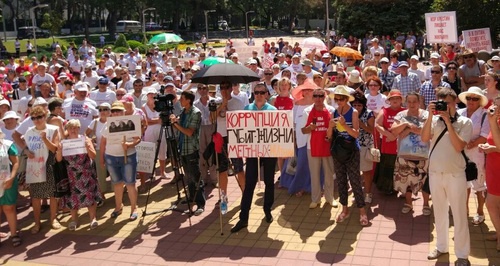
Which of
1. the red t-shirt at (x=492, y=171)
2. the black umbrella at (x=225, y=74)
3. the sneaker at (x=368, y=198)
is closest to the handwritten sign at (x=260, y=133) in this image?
the black umbrella at (x=225, y=74)

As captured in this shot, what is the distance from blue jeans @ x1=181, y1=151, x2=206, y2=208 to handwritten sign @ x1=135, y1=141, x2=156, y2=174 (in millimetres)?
594

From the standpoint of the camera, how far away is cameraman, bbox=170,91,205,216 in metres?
7.53

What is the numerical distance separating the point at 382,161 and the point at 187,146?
120 inches

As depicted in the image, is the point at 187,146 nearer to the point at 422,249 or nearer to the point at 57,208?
the point at 57,208

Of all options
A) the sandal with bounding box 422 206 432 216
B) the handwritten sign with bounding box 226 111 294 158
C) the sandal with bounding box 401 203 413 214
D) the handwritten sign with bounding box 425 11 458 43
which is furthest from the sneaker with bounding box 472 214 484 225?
the handwritten sign with bounding box 425 11 458 43

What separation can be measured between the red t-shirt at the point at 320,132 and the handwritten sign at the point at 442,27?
724 cm

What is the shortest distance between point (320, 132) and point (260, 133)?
2.98 feet

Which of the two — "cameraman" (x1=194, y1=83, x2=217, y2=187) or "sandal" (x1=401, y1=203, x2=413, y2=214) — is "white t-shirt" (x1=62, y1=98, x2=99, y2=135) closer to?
"cameraman" (x1=194, y1=83, x2=217, y2=187)

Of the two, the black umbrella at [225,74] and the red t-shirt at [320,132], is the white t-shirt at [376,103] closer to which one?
the red t-shirt at [320,132]

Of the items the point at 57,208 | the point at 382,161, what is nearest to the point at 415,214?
the point at 382,161

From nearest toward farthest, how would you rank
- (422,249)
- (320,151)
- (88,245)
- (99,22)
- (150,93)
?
(422,249)
(88,245)
(320,151)
(150,93)
(99,22)

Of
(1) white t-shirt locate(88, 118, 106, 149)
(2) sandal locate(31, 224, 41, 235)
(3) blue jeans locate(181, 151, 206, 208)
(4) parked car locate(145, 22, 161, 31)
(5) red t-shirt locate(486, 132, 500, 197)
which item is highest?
(4) parked car locate(145, 22, 161, 31)

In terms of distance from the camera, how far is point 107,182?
9.55 meters

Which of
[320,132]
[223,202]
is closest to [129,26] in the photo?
[223,202]
